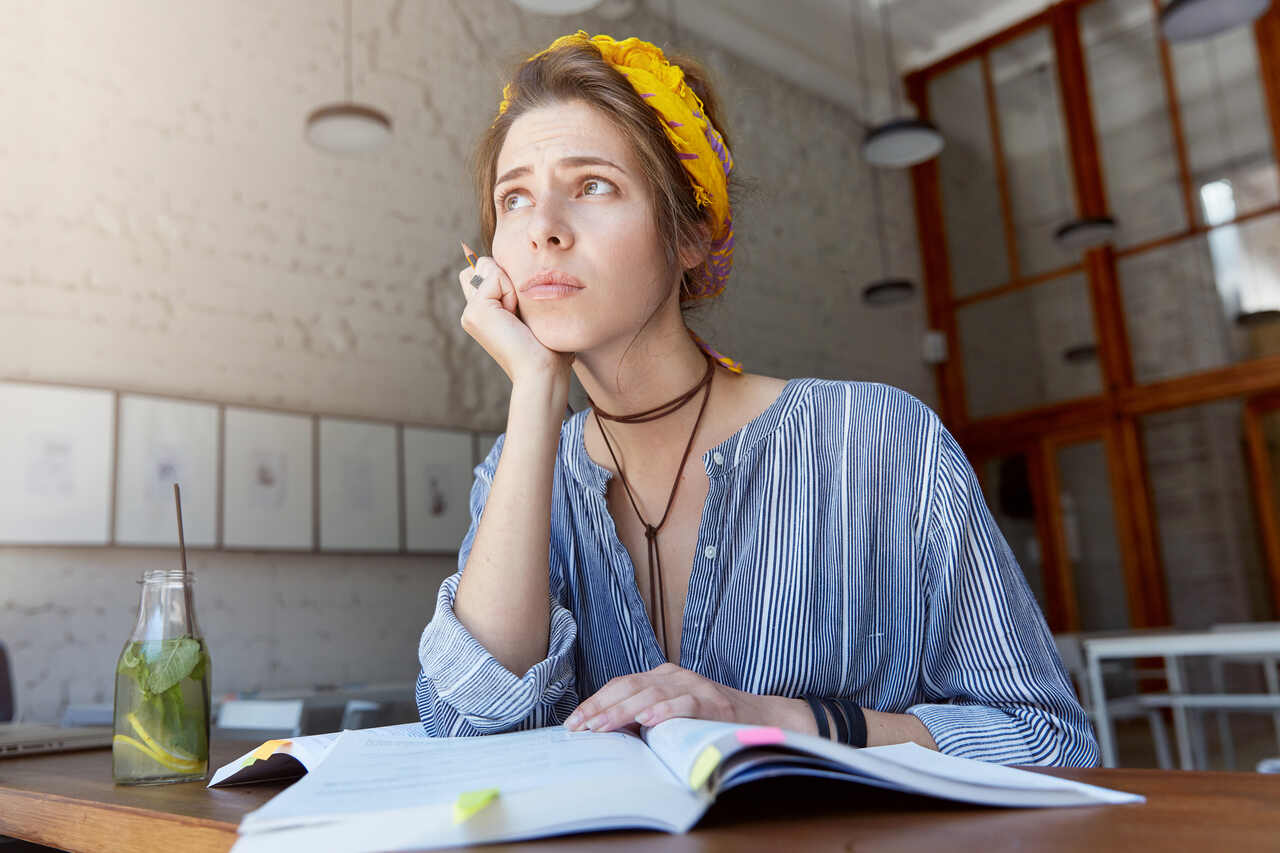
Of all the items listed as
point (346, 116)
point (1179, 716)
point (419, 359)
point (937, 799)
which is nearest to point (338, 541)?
point (419, 359)

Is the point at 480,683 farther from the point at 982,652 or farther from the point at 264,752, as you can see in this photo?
the point at 982,652

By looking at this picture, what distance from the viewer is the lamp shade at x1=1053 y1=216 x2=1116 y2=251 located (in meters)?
6.26

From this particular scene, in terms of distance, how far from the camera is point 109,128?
4148 mm

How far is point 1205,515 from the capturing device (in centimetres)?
701

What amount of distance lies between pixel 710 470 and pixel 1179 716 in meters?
3.53

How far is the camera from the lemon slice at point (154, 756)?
2.55 feet

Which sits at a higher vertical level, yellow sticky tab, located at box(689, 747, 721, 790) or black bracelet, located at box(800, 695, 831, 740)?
yellow sticky tab, located at box(689, 747, 721, 790)

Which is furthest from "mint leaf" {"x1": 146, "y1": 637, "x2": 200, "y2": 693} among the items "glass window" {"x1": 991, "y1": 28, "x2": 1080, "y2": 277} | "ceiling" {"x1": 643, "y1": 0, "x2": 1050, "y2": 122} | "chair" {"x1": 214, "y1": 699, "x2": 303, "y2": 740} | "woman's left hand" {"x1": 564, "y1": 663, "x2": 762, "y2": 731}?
"glass window" {"x1": 991, "y1": 28, "x2": 1080, "y2": 277}

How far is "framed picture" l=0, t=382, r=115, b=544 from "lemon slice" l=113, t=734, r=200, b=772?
340 centimetres

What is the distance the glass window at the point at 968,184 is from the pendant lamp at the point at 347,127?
551 centimetres

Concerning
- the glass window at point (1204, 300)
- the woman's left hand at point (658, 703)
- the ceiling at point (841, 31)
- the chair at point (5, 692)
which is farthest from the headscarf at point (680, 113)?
the glass window at point (1204, 300)

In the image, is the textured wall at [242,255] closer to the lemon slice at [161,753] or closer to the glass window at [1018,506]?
the lemon slice at [161,753]

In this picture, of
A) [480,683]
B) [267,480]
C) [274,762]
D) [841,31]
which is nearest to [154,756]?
[274,762]

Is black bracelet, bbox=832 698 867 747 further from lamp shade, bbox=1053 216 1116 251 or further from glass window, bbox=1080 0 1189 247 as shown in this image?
glass window, bbox=1080 0 1189 247
